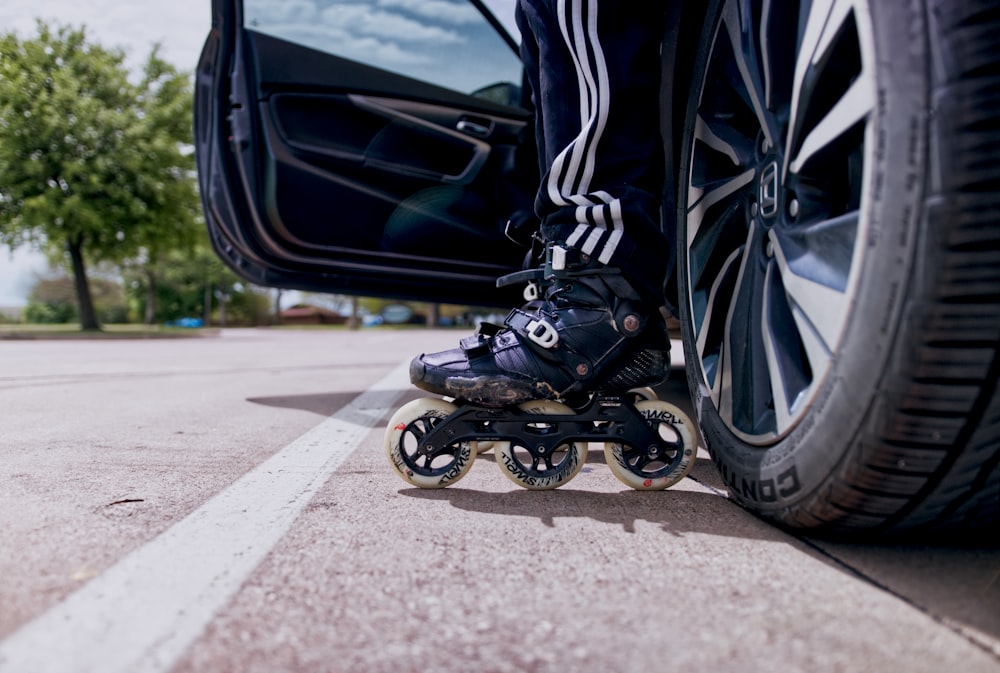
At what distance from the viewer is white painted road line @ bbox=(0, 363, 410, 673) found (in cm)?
71

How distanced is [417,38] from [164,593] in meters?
2.85

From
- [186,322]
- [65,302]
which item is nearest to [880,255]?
[65,302]

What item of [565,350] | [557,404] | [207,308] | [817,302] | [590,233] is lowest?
[207,308]

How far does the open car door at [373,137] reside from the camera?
9.84 ft

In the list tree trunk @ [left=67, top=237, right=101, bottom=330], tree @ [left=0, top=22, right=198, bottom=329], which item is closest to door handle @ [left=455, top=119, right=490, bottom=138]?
tree @ [left=0, top=22, right=198, bottom=329]

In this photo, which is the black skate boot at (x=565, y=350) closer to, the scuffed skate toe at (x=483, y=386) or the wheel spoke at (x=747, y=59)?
the scuffed skate toe at (x=483, y=386)

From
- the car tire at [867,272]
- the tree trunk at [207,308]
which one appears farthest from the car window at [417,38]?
the tree trunk at [207,308]

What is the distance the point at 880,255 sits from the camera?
34.7 inches

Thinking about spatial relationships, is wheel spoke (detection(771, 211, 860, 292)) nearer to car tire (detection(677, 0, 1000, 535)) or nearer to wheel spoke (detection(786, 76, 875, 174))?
car tire (detection(677, 0, 1000, 535))

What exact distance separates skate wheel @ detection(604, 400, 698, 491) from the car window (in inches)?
81.9

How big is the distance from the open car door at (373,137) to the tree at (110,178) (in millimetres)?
11223

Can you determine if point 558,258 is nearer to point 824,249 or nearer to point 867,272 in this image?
point 824,249

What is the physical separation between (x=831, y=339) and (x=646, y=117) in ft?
2.83

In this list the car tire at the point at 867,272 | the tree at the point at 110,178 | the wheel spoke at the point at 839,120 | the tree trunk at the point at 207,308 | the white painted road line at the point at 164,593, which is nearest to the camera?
the white painted road line at the point at 164,593
